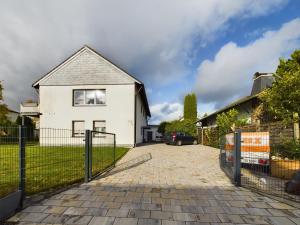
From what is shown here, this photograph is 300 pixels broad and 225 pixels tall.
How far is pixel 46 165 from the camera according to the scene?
7828 mm

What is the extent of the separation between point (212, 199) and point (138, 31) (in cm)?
893

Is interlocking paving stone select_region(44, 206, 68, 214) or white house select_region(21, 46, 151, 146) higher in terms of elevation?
white house select_region(21, 46, 151, 146)

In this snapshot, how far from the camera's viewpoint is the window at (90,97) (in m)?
19.3

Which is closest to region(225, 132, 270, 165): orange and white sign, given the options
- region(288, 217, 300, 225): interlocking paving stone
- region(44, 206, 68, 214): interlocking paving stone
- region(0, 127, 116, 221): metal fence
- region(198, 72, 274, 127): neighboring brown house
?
region(288, 217, 300, 225): interlocking paving stone

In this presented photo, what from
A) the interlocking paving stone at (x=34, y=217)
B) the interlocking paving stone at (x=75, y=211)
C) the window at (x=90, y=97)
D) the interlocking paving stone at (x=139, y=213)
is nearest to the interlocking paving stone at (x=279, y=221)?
the interlocking paving stone at (x=139, y=213)

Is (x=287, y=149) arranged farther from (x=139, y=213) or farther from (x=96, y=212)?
(x=96, y=212)

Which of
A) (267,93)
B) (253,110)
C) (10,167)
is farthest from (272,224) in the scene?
(253,110)

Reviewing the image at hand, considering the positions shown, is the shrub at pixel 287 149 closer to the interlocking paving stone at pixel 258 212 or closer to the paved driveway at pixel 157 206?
the paved driveway at pixel 157 206

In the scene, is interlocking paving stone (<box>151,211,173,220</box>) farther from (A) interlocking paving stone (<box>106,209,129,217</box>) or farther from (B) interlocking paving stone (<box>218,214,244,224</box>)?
(B) interlocking paving stone (<box>218,214,244,224</box>)

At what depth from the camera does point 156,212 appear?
13.7ft

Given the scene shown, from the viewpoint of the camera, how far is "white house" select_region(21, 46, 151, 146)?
18.9m

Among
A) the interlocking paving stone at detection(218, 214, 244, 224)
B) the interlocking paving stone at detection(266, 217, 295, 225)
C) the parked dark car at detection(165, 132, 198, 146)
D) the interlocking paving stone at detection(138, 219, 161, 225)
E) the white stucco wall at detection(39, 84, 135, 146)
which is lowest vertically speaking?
the parked dark car at detection(165, 132, 198, 146)

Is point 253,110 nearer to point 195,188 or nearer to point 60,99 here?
point 195,188

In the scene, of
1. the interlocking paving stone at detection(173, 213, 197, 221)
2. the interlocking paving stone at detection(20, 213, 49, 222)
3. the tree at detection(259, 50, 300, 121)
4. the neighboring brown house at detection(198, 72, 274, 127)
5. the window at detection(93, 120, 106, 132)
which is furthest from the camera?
the window at detection(93, 120, 106, 132)
